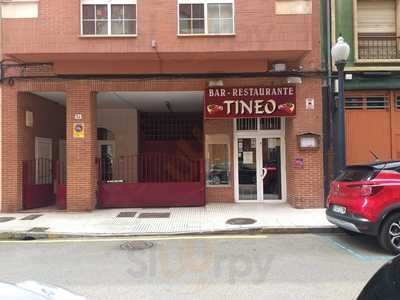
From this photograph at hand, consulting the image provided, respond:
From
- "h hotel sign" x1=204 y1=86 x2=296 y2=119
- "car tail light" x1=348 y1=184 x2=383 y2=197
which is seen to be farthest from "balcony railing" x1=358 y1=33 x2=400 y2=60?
"car tail light" x1=348 y1=184 x2=383 y2=197

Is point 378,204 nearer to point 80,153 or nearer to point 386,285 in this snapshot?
point 386,285

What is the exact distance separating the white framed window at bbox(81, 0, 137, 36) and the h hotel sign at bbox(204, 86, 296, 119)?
2.87 m

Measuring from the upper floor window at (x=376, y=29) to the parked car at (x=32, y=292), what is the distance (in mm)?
11906

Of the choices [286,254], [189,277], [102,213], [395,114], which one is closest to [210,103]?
[102,213]

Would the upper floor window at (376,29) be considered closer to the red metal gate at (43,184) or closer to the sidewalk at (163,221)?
the sidewalk at (163,221)

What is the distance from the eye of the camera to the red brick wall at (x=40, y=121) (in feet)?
44.2

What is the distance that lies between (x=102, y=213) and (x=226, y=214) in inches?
136

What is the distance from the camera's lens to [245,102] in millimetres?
13117

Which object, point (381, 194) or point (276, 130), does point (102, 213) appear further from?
point (381, 194)

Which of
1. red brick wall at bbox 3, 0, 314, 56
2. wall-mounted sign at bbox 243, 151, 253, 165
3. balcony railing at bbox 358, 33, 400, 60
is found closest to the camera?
red brick wall at bbox 3, 0, 314, 56

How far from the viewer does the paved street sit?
5.74 metres

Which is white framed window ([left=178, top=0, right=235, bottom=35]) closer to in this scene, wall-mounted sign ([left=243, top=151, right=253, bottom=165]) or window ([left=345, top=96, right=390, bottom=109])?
wall-mounted sign ([left=243, top=151, right=253, bottom=165])


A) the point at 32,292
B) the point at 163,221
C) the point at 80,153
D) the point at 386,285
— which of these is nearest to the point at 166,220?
the point at 163,221

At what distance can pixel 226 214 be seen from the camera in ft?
40.0
